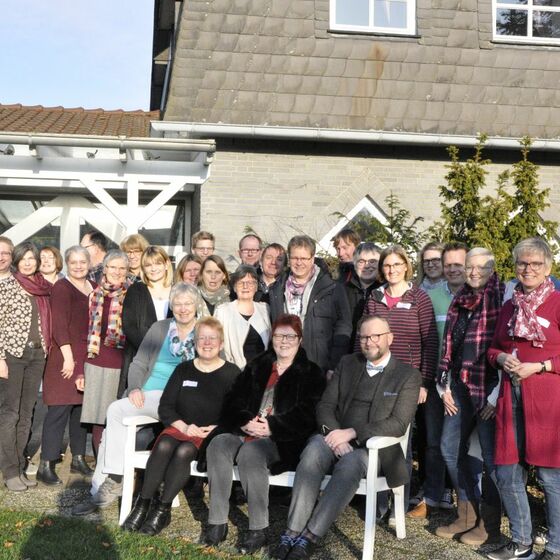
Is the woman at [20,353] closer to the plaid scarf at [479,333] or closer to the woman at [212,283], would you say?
the woman at [212,283]

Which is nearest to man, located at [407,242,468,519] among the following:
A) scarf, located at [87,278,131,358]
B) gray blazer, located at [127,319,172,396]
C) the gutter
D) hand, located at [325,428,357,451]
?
hand, located at [325,428,357,451]

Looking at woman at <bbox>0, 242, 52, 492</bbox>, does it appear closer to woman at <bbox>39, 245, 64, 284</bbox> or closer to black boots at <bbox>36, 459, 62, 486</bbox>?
black boots at <bbox>36, 459, 62, 486</bbox>

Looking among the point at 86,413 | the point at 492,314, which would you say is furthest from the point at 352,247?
the point at 86,413

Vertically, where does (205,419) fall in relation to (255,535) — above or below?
above

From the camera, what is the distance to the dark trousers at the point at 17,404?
257 inches

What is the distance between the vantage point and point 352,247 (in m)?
6.80

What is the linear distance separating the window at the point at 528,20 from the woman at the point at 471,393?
6782mm

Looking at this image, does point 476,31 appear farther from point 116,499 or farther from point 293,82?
point 116,499

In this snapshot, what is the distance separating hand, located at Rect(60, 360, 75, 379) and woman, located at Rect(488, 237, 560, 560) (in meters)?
3.42

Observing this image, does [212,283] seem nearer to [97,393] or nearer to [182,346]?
[182,346]

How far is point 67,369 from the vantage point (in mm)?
6785

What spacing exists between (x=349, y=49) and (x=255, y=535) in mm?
7272

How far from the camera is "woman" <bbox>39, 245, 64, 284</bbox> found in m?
7.20

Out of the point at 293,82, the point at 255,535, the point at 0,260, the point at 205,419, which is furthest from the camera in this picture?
the point at 293,82
